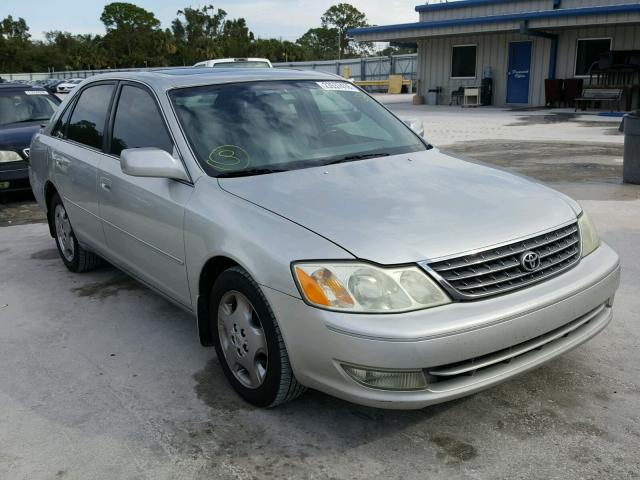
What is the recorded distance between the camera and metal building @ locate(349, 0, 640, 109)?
2033 centimetres

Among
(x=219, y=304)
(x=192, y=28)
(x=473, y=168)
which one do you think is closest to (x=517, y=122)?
(x=473, y=168)

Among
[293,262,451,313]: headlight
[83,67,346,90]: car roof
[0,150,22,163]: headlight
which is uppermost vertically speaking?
[83,67,346,90]: car roof

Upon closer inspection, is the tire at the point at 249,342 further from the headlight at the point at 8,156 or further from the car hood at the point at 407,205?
the headlight at the point at 8,156

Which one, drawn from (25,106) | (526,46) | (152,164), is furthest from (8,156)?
(526,46)

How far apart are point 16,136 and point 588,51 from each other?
64.5 ft

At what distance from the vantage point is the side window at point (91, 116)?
4.72m

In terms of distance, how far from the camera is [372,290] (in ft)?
8.66

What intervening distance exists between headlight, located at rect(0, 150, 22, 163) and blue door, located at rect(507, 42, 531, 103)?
64.6 feet

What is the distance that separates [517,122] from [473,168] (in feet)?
49.0

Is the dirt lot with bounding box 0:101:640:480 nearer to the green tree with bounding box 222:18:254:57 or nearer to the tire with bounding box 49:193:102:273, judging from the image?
the tire with bounding box 49:193:102:273

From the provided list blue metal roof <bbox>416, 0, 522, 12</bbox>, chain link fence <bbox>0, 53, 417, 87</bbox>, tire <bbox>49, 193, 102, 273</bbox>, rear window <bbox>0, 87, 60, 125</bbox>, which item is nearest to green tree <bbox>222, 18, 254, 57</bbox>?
chain link fence <bbox>0, 53, 417, 87</bbox>

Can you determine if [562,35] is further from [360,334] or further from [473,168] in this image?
[360,334]

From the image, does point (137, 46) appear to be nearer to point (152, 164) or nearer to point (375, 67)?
point (375, 67)

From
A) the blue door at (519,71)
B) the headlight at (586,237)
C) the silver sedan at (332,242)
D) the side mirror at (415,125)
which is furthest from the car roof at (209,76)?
the blue door at (519,71)
